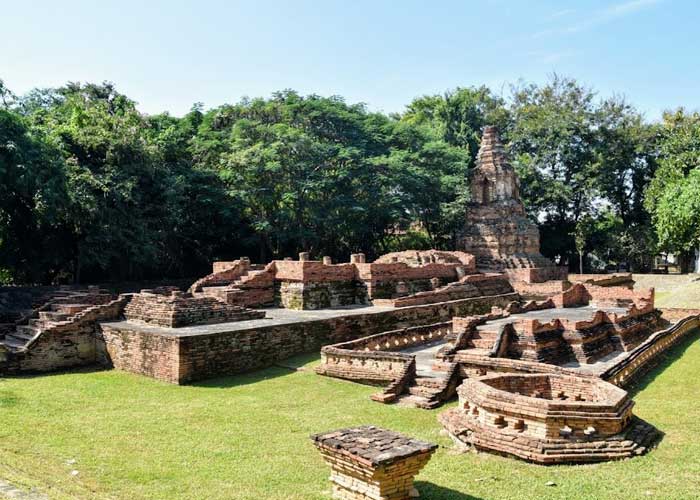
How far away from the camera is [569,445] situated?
24.3 ft

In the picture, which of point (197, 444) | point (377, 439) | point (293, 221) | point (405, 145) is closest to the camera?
point (377, 439)

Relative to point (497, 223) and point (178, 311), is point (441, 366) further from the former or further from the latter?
point (497, 223)

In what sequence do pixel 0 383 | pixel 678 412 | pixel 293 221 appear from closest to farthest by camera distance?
pixel 678 412 < pixel 0 383 < pixel 293 221

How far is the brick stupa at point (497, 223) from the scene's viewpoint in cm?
3206

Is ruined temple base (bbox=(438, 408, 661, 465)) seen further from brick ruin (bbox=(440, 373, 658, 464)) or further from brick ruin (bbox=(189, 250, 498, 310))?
brick ruin (bbox=(189, 250, 498, 310))

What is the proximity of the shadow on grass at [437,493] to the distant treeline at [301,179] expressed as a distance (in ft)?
57.7

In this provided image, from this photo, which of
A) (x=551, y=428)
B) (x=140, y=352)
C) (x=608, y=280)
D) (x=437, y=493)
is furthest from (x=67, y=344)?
(x=608, y=280)

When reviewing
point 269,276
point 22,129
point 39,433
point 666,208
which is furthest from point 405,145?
point 39,433

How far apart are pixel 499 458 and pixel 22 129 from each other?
18.8 metres

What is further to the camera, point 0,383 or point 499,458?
point 0,383

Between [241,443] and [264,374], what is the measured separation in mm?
4922

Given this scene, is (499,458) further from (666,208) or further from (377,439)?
(666,208)

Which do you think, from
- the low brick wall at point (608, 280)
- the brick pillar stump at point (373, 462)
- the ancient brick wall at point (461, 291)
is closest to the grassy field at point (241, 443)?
the brick pillar stump at point (373, 462)

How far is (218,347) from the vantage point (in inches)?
511
